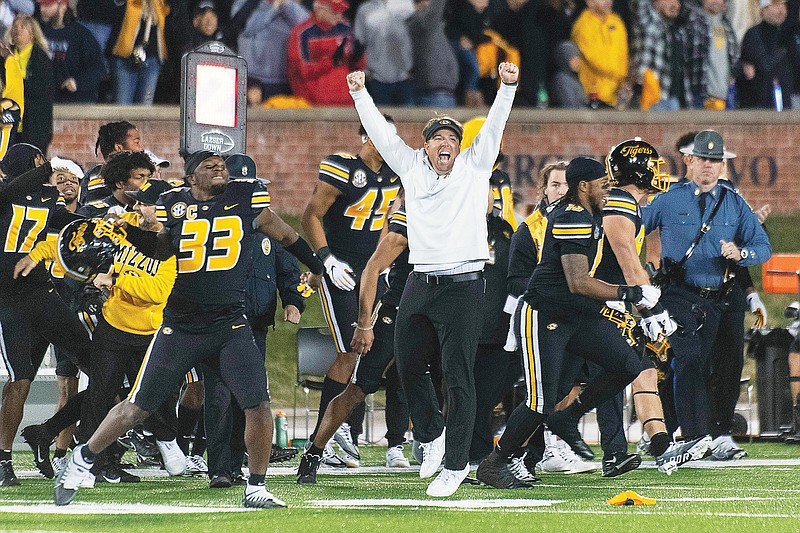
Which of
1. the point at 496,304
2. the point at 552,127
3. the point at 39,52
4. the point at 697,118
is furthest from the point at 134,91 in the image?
the point at 496,304

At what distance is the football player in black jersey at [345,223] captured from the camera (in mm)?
10836

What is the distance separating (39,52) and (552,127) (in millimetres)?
6702

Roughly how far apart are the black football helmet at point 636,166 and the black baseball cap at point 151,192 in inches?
121

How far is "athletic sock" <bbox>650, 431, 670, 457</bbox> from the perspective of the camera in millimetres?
10602

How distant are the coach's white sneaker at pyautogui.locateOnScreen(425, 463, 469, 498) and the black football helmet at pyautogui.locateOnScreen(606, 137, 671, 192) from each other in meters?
2.56

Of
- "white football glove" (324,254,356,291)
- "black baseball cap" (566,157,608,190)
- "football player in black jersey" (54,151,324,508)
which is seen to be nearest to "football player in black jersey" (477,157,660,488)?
"black baseball cap" (566,157,608,190)

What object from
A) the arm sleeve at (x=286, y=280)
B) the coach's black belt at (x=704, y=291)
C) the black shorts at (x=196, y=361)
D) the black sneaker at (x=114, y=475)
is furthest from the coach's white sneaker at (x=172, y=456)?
the coach's black belt at (x=704, y=291)

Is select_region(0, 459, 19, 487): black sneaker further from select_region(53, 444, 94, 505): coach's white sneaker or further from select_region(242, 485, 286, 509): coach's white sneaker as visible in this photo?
select_region(242, 485, 286, 509): coach's white sneaker

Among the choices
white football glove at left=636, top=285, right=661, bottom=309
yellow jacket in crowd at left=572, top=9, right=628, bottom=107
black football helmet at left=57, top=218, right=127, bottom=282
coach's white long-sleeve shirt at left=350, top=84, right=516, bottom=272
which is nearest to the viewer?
black football helmet at left=57, top=218, right=127, bottom=282

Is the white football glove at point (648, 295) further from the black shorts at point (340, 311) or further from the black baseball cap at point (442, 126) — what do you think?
the black shorts at point (340, 311)

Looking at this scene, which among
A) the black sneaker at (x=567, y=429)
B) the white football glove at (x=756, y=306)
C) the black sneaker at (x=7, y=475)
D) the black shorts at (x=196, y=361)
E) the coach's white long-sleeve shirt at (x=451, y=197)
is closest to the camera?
the black shorts at (x=196, y=361)

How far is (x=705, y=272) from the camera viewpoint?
38.3 ft

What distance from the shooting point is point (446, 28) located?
20516 mm

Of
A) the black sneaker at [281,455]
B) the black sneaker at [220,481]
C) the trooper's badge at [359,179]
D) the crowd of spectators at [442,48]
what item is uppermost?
the crowd of spectators at [442,48]
